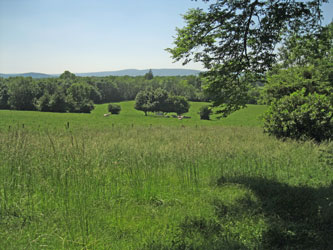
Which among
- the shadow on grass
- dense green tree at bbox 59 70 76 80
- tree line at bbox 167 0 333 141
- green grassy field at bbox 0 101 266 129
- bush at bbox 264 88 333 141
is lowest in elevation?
green grassy field at bbox 0 101 266 129

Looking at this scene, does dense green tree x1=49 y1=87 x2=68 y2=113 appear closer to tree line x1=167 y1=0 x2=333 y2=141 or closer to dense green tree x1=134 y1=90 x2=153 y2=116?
dense green tree x1=134 y1=90 x2=153 y2=116

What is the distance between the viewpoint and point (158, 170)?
687 cm

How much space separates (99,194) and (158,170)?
2.07 meters

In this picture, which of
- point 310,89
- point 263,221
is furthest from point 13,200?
point 310,89

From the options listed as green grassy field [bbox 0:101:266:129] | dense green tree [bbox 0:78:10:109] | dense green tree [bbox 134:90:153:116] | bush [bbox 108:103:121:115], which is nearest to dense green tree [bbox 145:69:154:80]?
dense green tree [bbox 134:90:153:116]

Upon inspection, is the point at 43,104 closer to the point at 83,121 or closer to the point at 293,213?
the point at 83,121

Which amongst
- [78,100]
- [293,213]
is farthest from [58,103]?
[293,213]

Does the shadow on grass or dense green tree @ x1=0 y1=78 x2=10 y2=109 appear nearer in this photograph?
the shadow on grass

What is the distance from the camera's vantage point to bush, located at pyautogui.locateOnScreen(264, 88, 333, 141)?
12547 mm

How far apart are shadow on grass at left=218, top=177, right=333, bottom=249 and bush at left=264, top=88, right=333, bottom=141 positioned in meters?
7.37

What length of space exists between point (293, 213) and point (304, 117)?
31.0 ft

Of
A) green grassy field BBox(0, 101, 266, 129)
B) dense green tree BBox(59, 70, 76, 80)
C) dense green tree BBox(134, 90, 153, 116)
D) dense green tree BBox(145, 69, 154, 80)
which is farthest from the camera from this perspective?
dense green tree BBox(145, 69, 154, 80)

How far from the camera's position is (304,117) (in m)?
12.7

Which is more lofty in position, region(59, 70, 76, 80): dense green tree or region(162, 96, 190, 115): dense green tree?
region(59, 70, 76, 80): dense green tree
